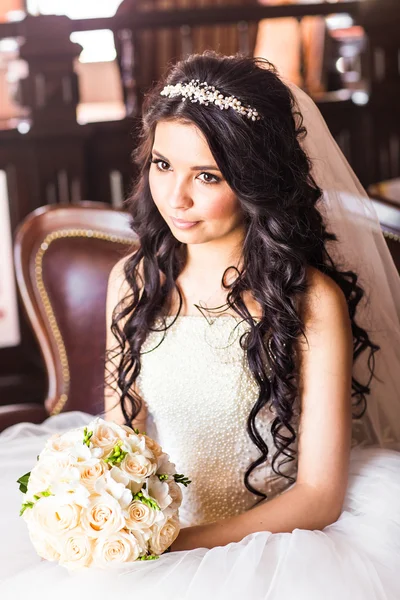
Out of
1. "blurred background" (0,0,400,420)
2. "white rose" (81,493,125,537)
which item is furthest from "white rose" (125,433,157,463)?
"blurred background" (0,0,400,420)

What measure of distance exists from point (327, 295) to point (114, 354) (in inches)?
23.8

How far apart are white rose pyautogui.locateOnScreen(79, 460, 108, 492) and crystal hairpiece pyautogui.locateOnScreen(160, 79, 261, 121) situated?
29.9 inches

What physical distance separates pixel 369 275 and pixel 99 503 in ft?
3.09

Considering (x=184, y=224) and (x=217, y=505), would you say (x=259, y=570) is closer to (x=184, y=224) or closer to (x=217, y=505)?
(x=217, y=505)

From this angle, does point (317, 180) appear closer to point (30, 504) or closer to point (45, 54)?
point (30, 504)

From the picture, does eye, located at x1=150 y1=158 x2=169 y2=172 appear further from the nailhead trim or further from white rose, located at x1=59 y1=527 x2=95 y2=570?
white rose, located at x1=59 y1=527 x2=95 y2=570

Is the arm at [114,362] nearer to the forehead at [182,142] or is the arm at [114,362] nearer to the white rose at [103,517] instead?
the forehead at [182,142]

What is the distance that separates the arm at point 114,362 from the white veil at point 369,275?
536 millimetres

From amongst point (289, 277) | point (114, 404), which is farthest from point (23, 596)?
point (289, 277)

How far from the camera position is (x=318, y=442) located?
5.58 feet

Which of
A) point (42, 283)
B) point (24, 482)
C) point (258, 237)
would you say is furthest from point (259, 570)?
point (42, 283)

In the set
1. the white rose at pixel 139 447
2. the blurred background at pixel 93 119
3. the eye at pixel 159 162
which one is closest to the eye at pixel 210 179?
the eye at pixel 159 162

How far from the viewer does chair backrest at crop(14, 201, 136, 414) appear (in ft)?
7.74

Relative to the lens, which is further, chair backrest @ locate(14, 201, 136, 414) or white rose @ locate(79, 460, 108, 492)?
chair backrest @ locate(14, 201, 136, 414)
